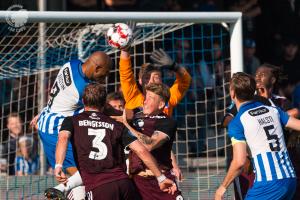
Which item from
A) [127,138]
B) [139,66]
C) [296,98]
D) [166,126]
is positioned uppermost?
[139,66]

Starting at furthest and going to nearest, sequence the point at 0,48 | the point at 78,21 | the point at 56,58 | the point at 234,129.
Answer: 1. the point at 56,58
2. the point at 0,48
3. the point at 78,21
4. the point at 234,129

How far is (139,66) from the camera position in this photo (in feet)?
42.8

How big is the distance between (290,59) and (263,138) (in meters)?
7.16

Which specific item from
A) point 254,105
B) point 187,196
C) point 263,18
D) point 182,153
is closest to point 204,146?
point 182,153

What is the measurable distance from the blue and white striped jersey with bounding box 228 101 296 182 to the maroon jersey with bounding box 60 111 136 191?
1.00 m

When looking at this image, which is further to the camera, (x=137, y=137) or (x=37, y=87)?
(x=37, y=87)

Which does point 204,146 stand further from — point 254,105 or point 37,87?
point 254,105

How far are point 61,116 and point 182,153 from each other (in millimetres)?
3293

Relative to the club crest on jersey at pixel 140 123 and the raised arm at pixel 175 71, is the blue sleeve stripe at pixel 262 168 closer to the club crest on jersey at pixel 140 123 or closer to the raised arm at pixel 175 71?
the club crest on jersey at pixel 140 123

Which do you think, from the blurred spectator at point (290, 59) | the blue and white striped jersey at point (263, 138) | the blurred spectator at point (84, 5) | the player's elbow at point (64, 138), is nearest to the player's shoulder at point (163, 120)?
the blue and white striped jersey at point (263, 138)

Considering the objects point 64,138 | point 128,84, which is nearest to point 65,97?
point 128,84

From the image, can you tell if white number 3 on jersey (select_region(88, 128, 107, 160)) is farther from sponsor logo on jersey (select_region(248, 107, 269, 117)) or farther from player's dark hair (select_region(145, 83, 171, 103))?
sponsor logo on jersey (select_region(248, 107, 269, 117))

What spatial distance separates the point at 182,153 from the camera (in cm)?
1289

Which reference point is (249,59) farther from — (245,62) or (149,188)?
(149,188)
